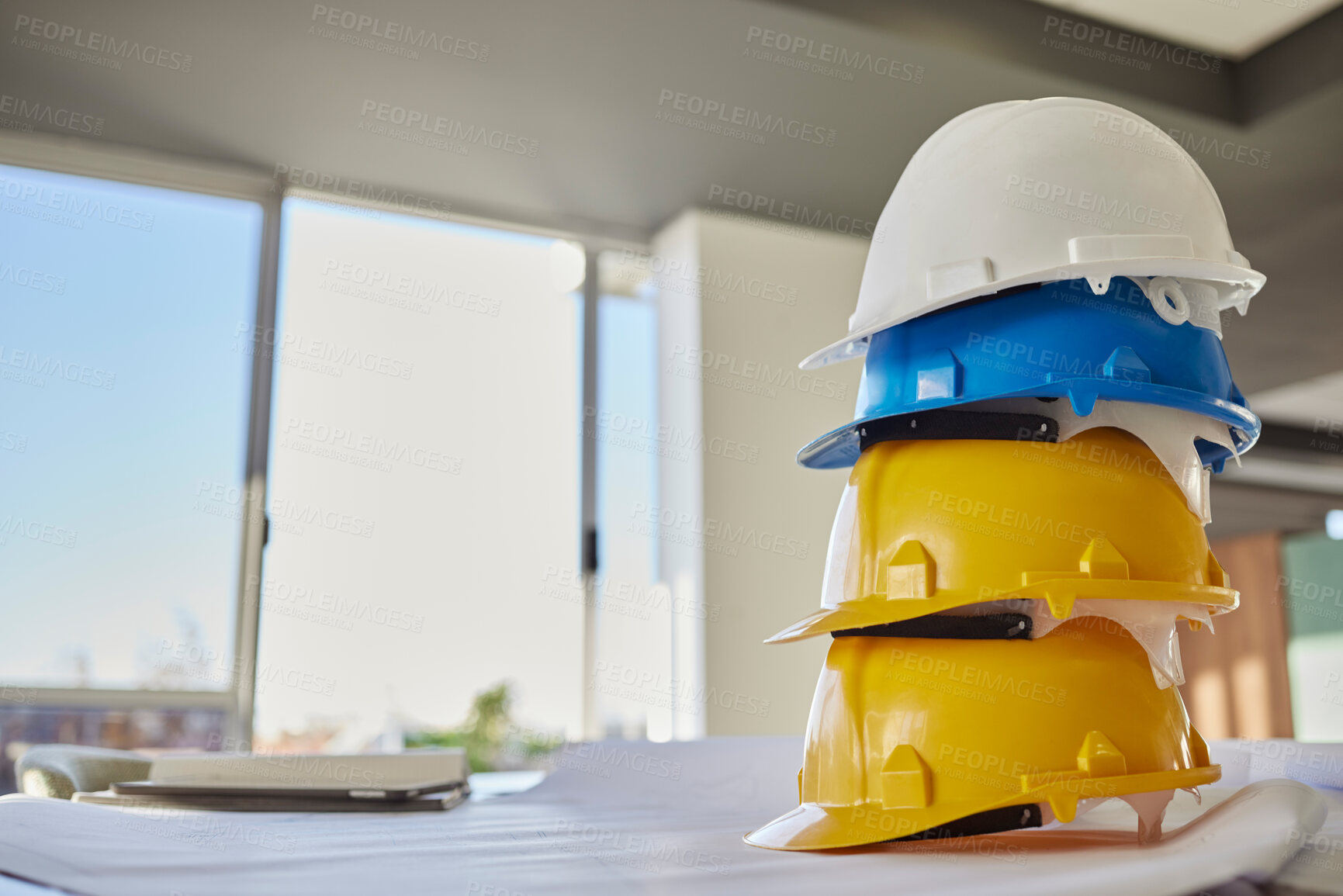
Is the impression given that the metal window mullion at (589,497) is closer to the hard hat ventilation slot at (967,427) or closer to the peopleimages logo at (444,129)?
the peopleimages logo at (444,129)

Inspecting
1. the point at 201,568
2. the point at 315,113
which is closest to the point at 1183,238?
the point at 315,113

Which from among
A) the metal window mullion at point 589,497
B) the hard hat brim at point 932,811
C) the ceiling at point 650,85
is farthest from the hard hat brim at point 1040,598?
the metal window mullion at point 589,497

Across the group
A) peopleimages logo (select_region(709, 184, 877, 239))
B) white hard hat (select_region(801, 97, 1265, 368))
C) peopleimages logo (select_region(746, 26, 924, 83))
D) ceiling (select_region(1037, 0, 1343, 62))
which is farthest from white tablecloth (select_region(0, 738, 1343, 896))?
peopleimages logo (select_region(709, 184, 877, 239))

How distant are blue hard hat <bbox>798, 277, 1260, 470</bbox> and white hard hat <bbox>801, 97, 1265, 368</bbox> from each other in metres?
0.02

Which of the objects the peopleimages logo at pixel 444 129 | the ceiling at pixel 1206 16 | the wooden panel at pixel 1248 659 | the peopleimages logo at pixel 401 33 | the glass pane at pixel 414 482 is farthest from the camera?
the wooden panel at pixel 1248 659

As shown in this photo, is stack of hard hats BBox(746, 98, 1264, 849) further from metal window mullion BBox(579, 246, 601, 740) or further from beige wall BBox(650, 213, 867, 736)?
metal window mullion BBox(579, 246, 601, 740)

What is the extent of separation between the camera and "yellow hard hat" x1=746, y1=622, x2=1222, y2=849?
2.27 ft

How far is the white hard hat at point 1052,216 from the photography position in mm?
775

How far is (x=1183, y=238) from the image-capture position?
0.78 m

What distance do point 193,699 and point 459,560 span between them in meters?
1.08

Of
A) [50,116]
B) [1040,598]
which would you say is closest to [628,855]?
[1040,598]

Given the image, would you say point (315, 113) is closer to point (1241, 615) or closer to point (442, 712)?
point (442, 712)

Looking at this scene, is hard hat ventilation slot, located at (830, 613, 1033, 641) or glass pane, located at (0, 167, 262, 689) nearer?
hard hat ventilation slot, located at (830, 613, 1033, 641)

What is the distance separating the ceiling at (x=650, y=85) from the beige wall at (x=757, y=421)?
1.21 feet
